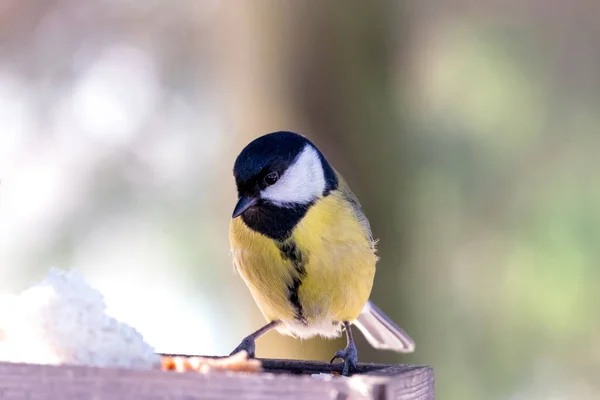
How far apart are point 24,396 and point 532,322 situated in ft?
8.37

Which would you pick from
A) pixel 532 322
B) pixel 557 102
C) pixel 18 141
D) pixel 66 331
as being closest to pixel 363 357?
pixel 532 322

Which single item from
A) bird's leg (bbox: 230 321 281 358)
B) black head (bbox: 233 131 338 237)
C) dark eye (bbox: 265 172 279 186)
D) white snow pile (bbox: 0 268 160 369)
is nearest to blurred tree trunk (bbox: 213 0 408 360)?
bird's leg (bbox: 230 321 281 358)

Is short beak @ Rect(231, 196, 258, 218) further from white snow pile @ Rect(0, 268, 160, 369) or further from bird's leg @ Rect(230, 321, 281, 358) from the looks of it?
white snow pile @ Rect(0, 268, 160, 369)

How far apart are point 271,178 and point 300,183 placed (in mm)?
119

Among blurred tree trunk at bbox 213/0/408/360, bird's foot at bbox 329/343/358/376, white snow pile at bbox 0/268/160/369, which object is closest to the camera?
white snow pile at bbox 0/268/160/369

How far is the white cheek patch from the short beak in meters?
0.03

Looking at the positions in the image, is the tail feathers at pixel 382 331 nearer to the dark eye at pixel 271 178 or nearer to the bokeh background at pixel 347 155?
the bokeh background at pixel 347 155

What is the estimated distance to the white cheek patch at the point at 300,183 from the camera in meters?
1.88

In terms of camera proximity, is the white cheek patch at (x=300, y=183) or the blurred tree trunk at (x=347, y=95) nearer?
the white cheek patch at (x=300, y=183)

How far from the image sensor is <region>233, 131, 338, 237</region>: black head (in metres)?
1.80

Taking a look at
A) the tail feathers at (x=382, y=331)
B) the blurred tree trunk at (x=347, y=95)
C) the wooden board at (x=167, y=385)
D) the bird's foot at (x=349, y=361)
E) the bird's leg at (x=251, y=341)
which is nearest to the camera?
the wooden board at (x=167, y=385)

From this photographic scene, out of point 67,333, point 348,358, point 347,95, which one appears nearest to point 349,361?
point 348,358

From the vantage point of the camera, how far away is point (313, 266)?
1824 mm

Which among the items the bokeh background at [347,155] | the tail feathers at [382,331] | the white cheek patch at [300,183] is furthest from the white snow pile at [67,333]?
the bokeh background at [347,155]
